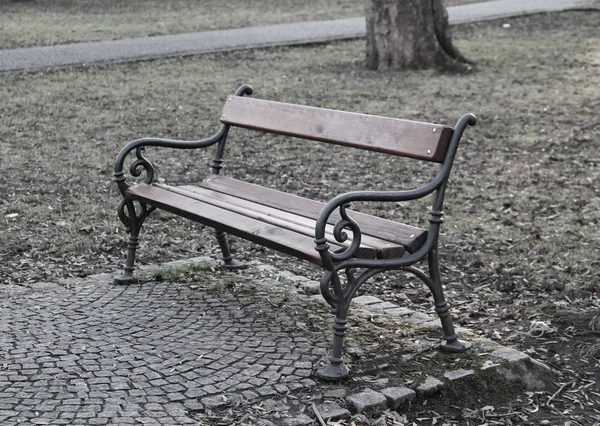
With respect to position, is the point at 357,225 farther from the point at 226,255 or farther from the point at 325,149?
the point at 325,149

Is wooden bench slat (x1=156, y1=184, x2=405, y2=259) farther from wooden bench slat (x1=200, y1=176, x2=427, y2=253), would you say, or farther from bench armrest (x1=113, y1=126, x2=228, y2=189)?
bench armrest (x1=113, y1=126, x2=228, y2=189)

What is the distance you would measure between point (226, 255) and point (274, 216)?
0.97m

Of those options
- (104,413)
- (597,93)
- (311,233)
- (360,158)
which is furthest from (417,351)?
(597,93)

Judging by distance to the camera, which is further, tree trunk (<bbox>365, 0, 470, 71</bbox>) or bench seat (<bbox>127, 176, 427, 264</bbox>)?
tree trunk (<bbox>365, 0, 470, 71</bbox>)

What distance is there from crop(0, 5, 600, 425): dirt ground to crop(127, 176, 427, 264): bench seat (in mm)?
735

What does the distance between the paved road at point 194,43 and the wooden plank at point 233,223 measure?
8839mm

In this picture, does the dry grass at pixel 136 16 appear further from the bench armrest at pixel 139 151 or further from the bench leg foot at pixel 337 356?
the bench leg foot at pixel 337 356

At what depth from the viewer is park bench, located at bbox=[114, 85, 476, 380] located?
413 cm

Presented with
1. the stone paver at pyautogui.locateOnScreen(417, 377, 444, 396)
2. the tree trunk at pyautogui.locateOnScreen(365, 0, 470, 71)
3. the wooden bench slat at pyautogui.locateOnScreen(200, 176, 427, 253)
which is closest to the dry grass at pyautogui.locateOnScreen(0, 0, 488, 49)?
the tree trunk at pyautogui.locateOnScreen(365, 0, 470, 71)

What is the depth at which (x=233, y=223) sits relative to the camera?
188 inches

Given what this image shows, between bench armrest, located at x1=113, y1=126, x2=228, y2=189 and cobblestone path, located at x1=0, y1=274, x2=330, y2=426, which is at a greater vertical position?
bench armrest, located at x1=113, y1=126, x2=228, y2=189

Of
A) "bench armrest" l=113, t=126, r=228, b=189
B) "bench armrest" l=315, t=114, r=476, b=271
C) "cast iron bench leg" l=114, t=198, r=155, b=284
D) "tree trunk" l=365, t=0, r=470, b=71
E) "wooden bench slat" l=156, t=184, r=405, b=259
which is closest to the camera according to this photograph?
"bench armrest" l=315, t=114, r=476, b=271

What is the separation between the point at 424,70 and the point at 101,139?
18.4ft

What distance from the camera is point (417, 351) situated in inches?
175
